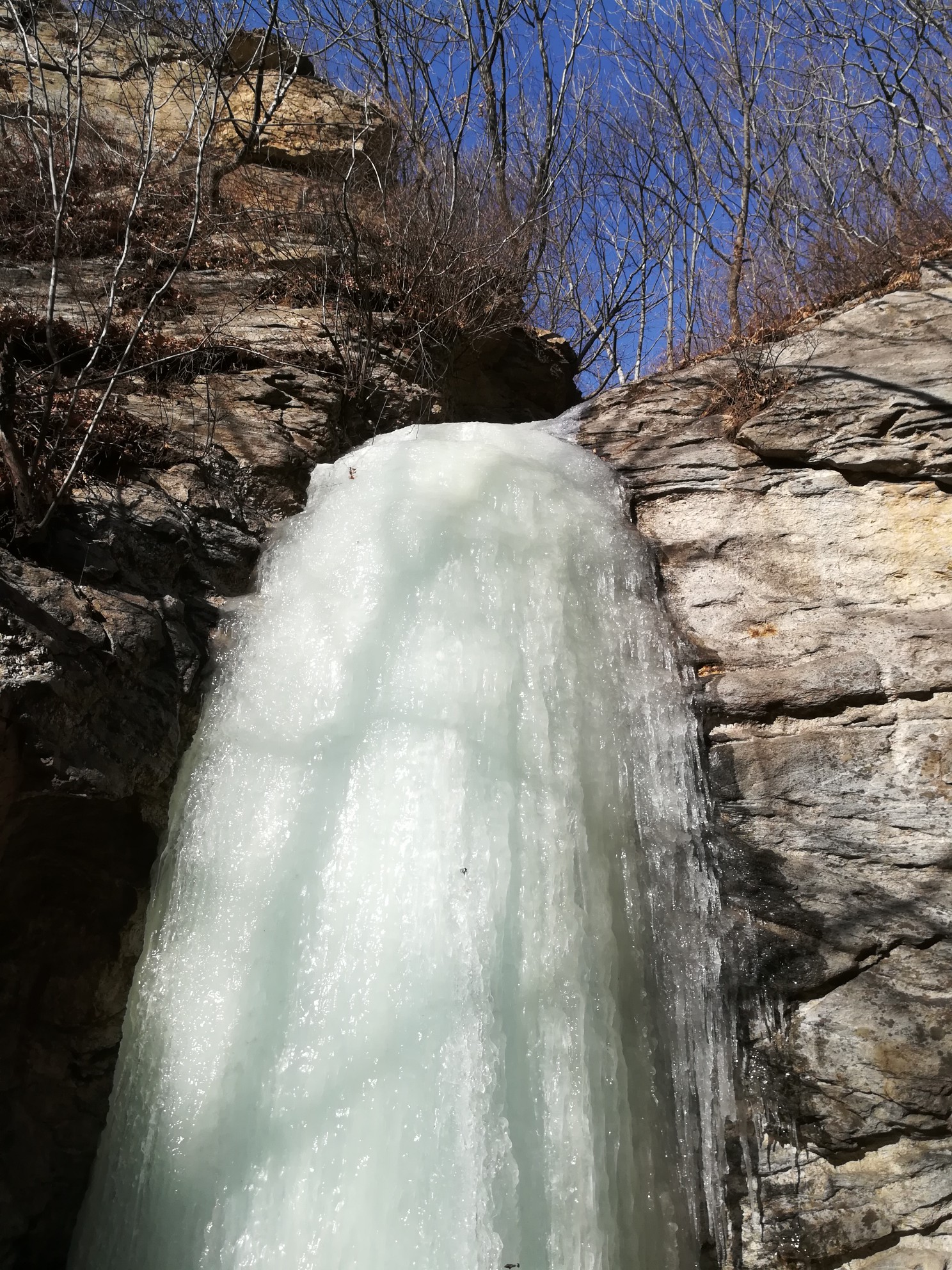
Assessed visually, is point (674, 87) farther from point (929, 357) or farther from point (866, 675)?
point (866, 675)

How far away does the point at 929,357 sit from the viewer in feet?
14.9

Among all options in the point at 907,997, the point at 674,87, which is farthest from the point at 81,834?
the point at 674,87

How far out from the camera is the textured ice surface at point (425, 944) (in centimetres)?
251

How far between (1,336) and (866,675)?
4566 millimetres

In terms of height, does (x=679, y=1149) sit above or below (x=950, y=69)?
below

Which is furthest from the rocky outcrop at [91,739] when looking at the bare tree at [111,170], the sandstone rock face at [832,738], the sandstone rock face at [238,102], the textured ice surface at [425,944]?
the sandstone rock face at [238,102]

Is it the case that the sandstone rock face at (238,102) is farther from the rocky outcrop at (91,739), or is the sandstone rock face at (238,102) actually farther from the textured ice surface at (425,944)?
the textured ice surface at (425,944)

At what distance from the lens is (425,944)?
2.82 metres

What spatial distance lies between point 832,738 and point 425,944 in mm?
1735

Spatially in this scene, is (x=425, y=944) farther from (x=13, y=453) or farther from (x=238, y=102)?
(x=238, y=102)

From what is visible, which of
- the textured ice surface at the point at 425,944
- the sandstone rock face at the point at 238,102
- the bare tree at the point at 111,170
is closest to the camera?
the textured ice surface at the point at 425,944

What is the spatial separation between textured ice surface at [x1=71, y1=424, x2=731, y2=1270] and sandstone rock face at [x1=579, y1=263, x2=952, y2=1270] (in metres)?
0.24

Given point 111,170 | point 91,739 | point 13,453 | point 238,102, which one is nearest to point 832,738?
point 91,739

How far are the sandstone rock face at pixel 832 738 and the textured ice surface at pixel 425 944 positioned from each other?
0.79 ft
